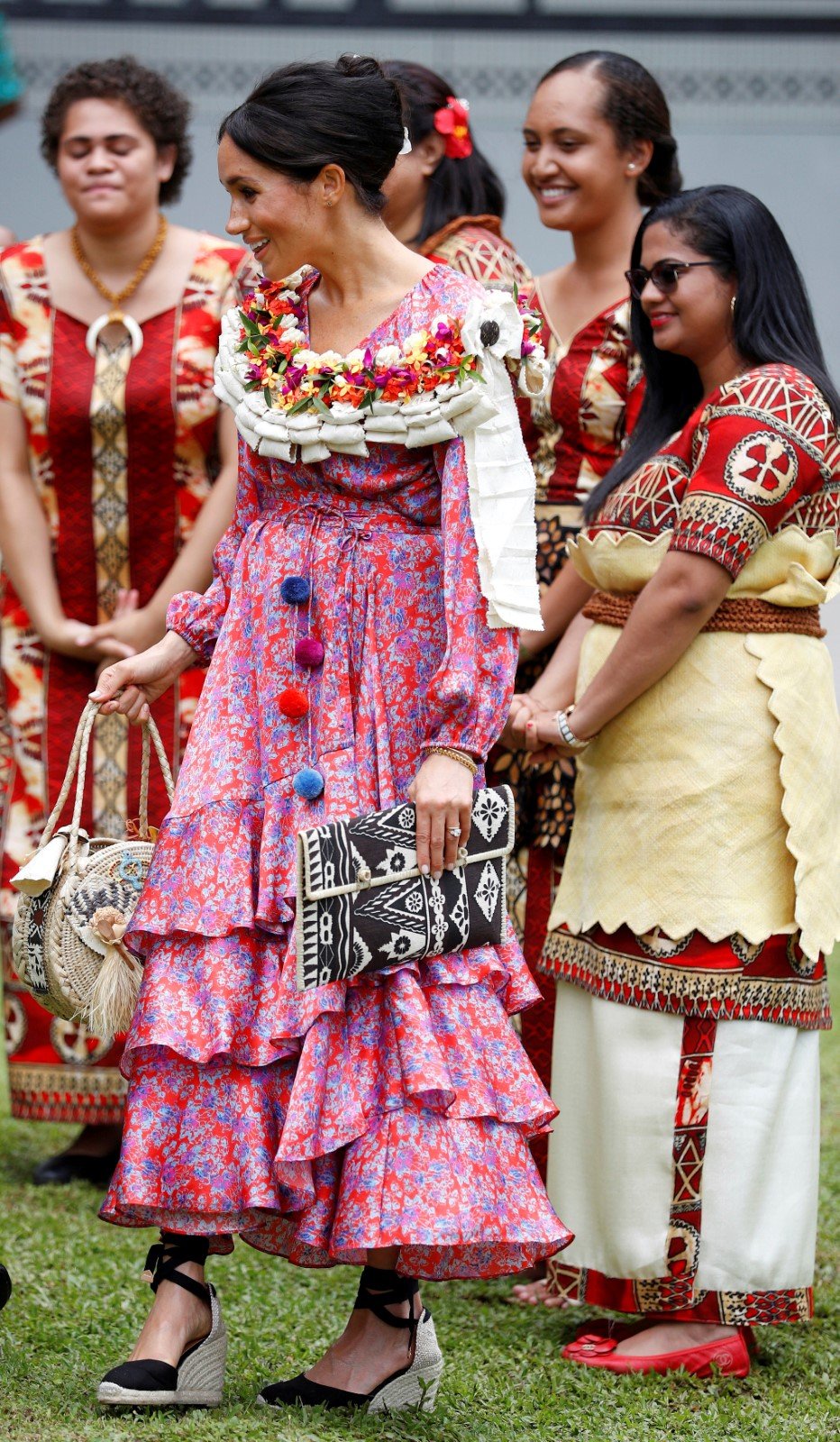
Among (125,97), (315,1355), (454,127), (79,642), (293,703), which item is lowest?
(315,1355)

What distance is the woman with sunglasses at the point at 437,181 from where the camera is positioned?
4.49 meters

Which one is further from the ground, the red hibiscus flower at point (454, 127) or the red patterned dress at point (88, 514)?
the red hibiscus flower at point (454, 127)

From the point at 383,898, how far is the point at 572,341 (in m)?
1.71

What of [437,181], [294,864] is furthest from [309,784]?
Result: [437,181]

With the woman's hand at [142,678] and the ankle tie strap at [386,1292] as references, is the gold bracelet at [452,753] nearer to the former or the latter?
the woman's hand at [142,678]

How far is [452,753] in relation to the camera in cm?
296

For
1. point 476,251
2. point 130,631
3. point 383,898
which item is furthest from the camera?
point 130,631

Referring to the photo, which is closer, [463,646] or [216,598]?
[463,646]

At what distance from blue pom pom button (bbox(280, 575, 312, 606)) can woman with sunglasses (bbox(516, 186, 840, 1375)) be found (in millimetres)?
693

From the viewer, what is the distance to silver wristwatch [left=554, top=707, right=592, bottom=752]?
3656mm

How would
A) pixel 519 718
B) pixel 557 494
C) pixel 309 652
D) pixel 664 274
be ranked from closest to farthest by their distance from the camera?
pixel 309 652 < pixel 664 274 < pixel 519 718 < pixel 557 494

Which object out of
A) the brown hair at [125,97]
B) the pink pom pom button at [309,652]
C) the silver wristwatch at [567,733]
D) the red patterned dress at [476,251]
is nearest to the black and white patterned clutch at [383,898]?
the pink pom pom button at [309,652]

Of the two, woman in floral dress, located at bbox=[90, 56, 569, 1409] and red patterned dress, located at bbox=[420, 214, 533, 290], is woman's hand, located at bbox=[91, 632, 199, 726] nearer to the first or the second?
woman in floral dress, located at bbox=[90, 56, 569, 1409]

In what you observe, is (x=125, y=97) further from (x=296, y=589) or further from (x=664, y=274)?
(x=296, y=589)
